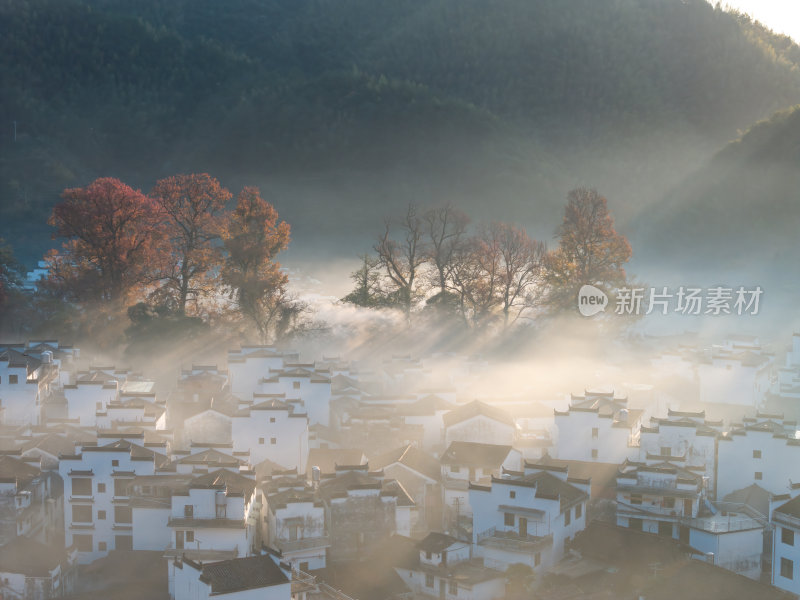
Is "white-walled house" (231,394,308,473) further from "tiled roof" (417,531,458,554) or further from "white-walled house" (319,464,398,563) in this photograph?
"tiled roof" (417,531,458,554)

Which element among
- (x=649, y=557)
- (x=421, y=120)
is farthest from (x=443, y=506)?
(x=421, y=120)

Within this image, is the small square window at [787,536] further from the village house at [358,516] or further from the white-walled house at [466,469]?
the village house at [358,516]

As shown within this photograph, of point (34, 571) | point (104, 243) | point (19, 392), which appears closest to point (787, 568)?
point (34, 571)

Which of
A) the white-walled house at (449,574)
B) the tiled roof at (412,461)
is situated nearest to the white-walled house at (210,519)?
the white-walled house at (449,574)

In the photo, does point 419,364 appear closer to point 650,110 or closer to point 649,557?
point 649,557

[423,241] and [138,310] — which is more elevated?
[423,241]

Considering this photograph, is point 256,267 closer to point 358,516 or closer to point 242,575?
point 358,516
